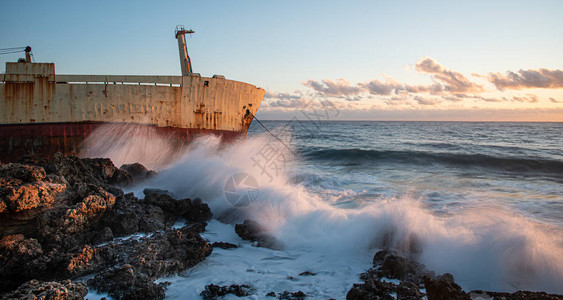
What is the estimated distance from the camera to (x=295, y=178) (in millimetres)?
10953

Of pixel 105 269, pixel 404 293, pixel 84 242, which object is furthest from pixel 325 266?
pixel 84 242

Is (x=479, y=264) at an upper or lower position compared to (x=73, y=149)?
lower

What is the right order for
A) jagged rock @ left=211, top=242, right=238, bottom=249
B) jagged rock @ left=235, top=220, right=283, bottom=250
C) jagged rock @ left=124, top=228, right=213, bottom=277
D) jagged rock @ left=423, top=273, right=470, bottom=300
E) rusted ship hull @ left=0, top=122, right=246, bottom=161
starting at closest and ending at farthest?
jagged rock @ left=423, top=273, right=470, bottom=300, jagged rock @ left=124, top=228, right=213, bottom=277, jagged rock @ left=211, top=242, right=238, bottom=249, jagged rock @ left=235, top=220, right=283, bottom=250, rusted ship hull @ left=0, top=122, right=246, bottom=161

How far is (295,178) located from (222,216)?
4643 millimetres

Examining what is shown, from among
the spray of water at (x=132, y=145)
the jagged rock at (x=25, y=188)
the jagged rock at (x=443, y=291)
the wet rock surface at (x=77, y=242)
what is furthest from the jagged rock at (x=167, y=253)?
the spray of water at (x=132, y=145)

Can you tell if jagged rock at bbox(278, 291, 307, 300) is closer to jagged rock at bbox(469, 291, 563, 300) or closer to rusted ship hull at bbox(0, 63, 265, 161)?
jagged rock at bbox(469, 291, 563, 300)

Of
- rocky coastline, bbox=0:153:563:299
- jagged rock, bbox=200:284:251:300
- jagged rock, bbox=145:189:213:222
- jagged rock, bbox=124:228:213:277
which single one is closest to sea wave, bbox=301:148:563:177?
jagged rock, bbox=145:189:213:222

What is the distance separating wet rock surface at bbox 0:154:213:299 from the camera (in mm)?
3404

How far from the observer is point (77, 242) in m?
4.30

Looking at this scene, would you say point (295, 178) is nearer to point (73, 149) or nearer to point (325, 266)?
point (325, 266)

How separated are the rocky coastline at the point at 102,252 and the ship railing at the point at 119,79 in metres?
6.90

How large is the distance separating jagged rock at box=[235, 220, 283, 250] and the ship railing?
887cm

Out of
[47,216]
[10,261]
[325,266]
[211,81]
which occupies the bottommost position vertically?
[325,266]

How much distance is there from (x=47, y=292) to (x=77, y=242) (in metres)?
1.57
